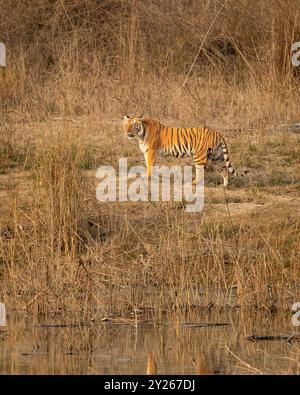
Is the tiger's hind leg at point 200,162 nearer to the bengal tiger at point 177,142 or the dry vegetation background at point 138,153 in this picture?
the bengal tiger at point 177,142

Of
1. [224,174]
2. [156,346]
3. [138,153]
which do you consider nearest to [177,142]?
[138,153]

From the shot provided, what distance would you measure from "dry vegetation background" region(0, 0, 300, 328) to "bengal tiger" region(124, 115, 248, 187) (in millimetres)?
276

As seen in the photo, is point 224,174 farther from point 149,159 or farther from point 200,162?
point 149,159

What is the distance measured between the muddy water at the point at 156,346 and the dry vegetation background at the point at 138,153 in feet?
0.63

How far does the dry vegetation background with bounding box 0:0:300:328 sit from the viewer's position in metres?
7.91

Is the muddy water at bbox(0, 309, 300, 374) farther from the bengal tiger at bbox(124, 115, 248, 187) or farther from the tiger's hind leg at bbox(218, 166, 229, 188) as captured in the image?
the bengal tiger at bbox(124, 115, 248, 187)

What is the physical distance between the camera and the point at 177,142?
445 inches

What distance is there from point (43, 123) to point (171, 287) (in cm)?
491

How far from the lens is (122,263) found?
8430 mm

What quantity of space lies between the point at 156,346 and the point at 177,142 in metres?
4.50

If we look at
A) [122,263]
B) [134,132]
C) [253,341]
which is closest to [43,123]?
[134,132]
